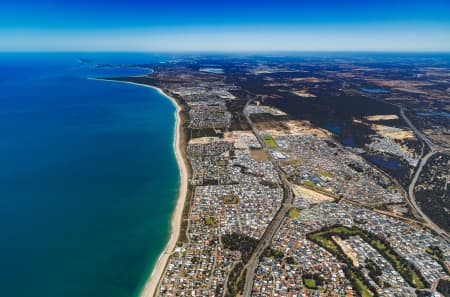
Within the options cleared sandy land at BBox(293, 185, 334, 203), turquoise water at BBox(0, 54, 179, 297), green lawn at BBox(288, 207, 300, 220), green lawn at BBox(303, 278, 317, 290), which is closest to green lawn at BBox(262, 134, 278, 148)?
cleared sandy land at BBox(293, 185, 334, 203)

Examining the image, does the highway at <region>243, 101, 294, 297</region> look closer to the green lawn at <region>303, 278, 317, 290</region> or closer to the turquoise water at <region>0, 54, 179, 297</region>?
the green lawn at <region>303, 278, 317, 290</region>

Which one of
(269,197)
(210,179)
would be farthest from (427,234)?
(210,179)

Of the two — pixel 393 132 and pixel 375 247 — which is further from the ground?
pixel 393 132

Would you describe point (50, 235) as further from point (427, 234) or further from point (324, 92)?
point (324, 92)

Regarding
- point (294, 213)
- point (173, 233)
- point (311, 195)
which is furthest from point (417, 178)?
point (173, 233)

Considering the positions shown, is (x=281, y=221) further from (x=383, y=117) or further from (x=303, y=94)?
(x=303, y=94)

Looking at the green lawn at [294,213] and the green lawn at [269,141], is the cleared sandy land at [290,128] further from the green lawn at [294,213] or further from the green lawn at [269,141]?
the green lawn at [294,213]

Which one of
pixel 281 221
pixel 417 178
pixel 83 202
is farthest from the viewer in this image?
pixel 417 178
